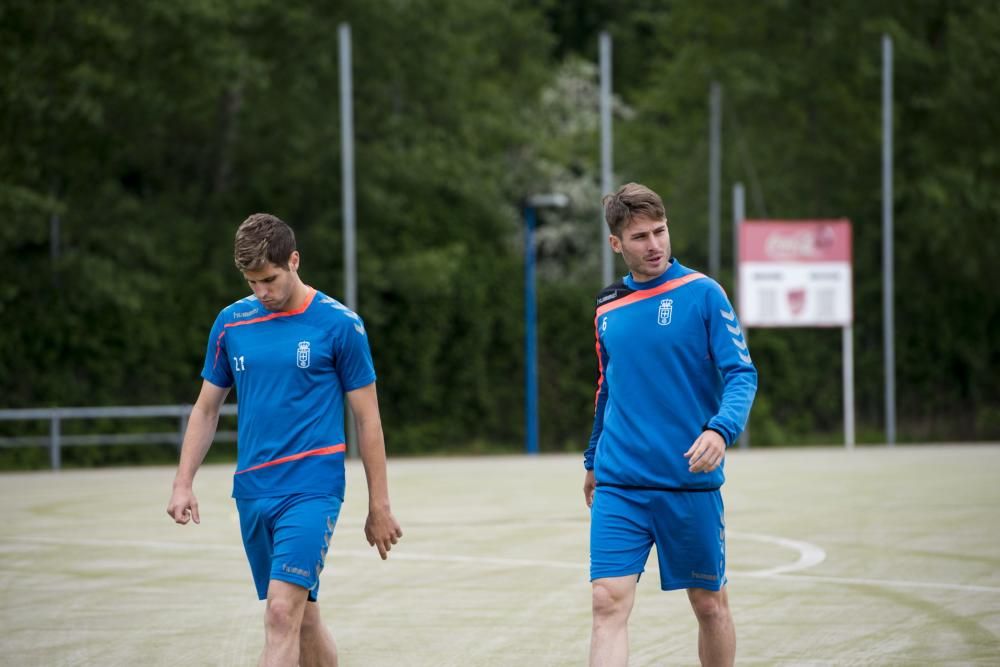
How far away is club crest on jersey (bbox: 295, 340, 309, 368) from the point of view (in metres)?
6.31

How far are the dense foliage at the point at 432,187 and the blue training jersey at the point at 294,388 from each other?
21.7m

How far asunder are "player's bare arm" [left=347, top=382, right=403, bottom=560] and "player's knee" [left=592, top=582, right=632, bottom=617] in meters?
0.82

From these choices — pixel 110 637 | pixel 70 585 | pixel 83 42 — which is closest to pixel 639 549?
pixel 110 637

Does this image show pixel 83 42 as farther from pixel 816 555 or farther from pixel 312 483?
pixel 312 483

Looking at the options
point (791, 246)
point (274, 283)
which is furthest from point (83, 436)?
point (274, 283)

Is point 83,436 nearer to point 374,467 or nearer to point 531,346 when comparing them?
point 531,346

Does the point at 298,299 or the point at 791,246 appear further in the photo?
the point at 791,246

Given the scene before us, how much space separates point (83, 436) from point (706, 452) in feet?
77.7

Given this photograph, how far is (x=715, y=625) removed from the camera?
6.52 metres

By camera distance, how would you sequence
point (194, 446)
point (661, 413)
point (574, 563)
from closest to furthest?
point (661, 413) < point (194, 446) < point (574, 563)

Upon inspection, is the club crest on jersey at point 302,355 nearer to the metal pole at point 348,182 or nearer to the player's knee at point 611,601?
the player's knee at point 611,601

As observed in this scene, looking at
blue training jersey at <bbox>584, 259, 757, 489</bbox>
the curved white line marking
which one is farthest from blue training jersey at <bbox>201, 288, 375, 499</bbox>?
the curved white line marking

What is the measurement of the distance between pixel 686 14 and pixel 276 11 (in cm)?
1559

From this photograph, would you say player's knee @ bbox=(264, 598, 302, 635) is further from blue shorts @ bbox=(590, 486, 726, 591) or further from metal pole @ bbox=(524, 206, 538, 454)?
metal pole @ bbox=(524, 206, 538, 454)
